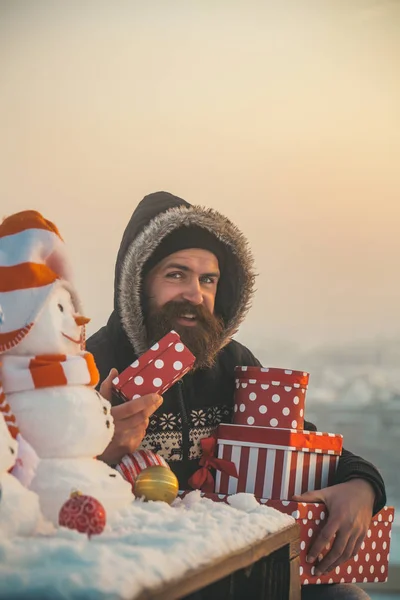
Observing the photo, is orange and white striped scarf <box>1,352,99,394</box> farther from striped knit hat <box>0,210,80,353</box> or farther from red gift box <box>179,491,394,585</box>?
red gift box <box>179,491,394,585</box>

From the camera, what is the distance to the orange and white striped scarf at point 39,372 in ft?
3.07

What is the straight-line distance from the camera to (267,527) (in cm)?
104

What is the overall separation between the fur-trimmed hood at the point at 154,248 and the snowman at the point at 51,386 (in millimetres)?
763

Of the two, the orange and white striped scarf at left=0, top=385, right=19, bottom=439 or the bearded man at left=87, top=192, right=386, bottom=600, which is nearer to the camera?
the orange and white striped scarf at left=0, top=385, right=19, bottom=439

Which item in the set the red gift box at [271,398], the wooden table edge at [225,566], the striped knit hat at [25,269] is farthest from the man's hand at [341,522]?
the striped knit hat at [25,269]

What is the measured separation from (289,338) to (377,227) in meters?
0.54

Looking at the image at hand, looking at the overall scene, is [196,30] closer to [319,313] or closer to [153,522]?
[319,313]

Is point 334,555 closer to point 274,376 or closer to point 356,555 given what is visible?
point 356,555

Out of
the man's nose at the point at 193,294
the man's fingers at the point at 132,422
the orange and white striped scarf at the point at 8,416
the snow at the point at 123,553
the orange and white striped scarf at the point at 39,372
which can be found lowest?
the snow at the point at 123,553

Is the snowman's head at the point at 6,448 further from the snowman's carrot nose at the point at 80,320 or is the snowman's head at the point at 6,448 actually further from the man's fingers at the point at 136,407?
the man's fingers at the point at 136,407

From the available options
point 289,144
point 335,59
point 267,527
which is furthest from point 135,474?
point 335,59

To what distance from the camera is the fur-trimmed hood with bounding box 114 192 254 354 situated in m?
1.80

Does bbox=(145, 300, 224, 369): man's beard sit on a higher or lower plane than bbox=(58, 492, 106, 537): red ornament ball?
higher

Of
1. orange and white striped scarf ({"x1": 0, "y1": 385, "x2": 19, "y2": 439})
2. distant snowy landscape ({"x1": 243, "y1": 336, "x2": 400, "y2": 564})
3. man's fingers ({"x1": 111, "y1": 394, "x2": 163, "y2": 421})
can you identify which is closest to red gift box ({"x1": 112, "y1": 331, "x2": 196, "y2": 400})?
man's fingers ({"x1": 111, "y1": 394, "x2": 163, "y2": 421})
